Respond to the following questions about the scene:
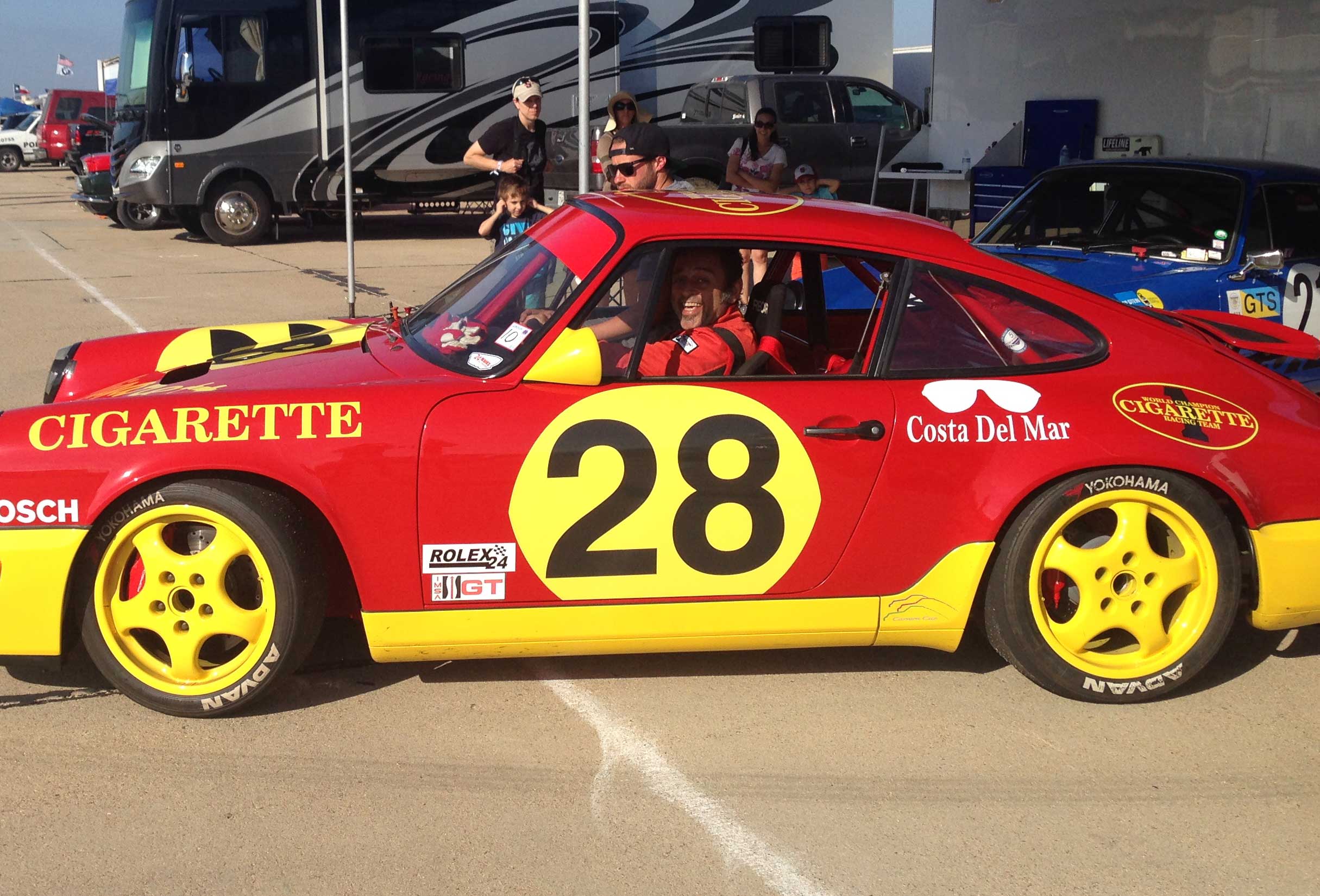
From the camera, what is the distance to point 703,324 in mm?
3990

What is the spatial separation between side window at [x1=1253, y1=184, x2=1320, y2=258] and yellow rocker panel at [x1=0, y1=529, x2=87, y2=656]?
→ 19.1 ft

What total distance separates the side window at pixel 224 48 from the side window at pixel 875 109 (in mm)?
7407

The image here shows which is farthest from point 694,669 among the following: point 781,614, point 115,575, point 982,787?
point 115,575

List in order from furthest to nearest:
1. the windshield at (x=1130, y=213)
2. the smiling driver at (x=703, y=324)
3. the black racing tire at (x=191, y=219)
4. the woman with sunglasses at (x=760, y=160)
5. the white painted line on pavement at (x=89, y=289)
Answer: the black racing tire at (x=191, y=219) < the woman with sunglasses at (x=760, y=160) < the white painted line on pavement at (x=89, y=289) < the windshield at (x=1130, y=213) < the smiling driver at (x=703, y=324)

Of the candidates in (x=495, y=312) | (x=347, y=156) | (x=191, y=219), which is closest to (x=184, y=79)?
(x=191, y=219)

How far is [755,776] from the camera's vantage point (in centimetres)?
340

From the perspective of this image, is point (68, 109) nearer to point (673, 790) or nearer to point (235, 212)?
point (235, 212)

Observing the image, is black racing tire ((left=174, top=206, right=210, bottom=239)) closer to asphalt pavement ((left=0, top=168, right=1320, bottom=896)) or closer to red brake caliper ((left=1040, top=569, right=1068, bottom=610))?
asphalt pavement ((left=0, top=168, right=1320, bottom=896))

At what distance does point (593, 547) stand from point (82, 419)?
139 centimetres

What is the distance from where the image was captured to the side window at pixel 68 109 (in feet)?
119

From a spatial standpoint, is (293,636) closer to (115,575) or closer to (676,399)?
(115,575)

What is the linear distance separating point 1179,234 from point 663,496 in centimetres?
438

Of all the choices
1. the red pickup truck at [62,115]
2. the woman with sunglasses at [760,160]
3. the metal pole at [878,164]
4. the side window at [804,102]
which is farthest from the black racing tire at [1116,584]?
the red pickup truck at [62,115]

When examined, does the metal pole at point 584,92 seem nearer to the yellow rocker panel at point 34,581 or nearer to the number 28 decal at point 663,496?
the number 28 decal at point 663,496
